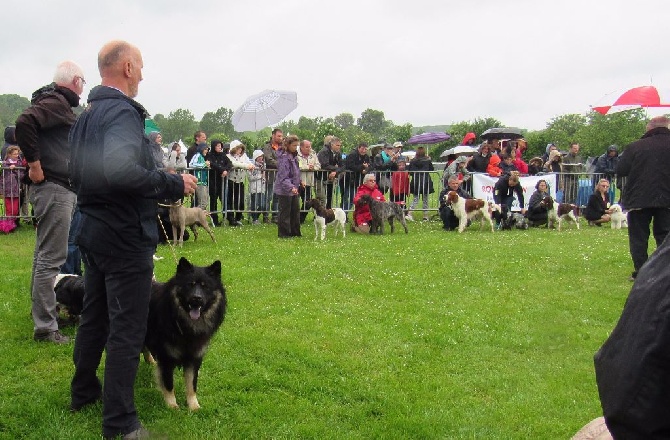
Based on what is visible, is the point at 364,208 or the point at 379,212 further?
the point at 364,208

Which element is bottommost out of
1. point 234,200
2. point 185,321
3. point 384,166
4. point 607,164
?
point 185,321

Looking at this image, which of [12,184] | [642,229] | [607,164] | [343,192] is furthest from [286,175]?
[607,164]

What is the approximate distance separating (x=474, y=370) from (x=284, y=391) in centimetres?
166

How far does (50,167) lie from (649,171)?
710 centimetres

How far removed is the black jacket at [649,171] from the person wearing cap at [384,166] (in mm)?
8345

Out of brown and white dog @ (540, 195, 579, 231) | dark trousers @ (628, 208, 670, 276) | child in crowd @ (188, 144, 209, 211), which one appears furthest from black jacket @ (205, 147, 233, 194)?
dark trousers @ (628, 208, 670, 276)

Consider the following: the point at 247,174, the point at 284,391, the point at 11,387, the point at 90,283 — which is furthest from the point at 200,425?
the point at 247,174

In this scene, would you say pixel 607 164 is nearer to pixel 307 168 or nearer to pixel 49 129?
pixel 307 168

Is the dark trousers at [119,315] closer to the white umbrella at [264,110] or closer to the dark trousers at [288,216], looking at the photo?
the dark trousers at [288,216]

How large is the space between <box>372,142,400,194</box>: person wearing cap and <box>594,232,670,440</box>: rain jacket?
15.0 m

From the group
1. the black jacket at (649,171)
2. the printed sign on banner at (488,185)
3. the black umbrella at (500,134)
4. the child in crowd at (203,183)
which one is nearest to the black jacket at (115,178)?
the black jacket at (649,171)

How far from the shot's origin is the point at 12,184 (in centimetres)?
1223

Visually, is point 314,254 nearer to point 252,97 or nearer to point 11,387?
point 11,387

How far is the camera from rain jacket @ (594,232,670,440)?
102cm
